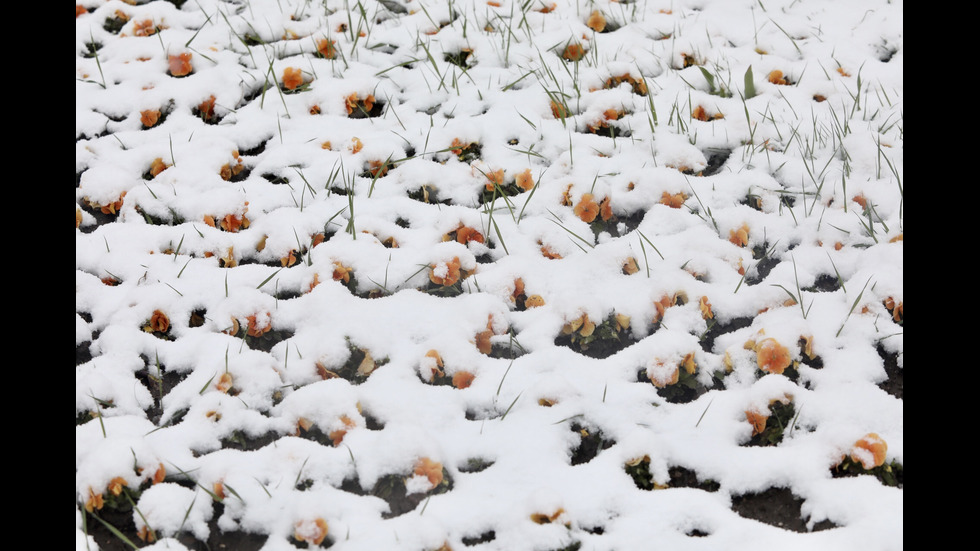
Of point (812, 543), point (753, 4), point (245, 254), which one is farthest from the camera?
point (753, 4)

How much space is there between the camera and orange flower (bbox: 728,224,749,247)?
1970mm

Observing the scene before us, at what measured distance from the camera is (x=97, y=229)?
2.11 m

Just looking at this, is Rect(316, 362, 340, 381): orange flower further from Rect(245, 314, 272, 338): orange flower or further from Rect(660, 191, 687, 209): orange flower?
Rect(660, 191, 687, 209): orange flower

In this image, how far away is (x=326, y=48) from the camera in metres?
2.78

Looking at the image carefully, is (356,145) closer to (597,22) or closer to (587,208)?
(587,208)

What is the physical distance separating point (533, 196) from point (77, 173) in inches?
56.1

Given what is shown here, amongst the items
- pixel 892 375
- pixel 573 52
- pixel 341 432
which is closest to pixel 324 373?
pixel 341 432

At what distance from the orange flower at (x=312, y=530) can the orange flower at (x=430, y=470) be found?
0.21m

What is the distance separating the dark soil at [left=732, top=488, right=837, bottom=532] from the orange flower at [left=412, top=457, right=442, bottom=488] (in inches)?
22.8

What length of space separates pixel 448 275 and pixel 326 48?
1357 millimetres

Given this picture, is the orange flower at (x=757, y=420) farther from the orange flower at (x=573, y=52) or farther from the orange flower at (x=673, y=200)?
the orange flower at (x=573, y=52)

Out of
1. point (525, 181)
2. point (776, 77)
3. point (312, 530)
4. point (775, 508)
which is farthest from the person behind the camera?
point (776, 77)
